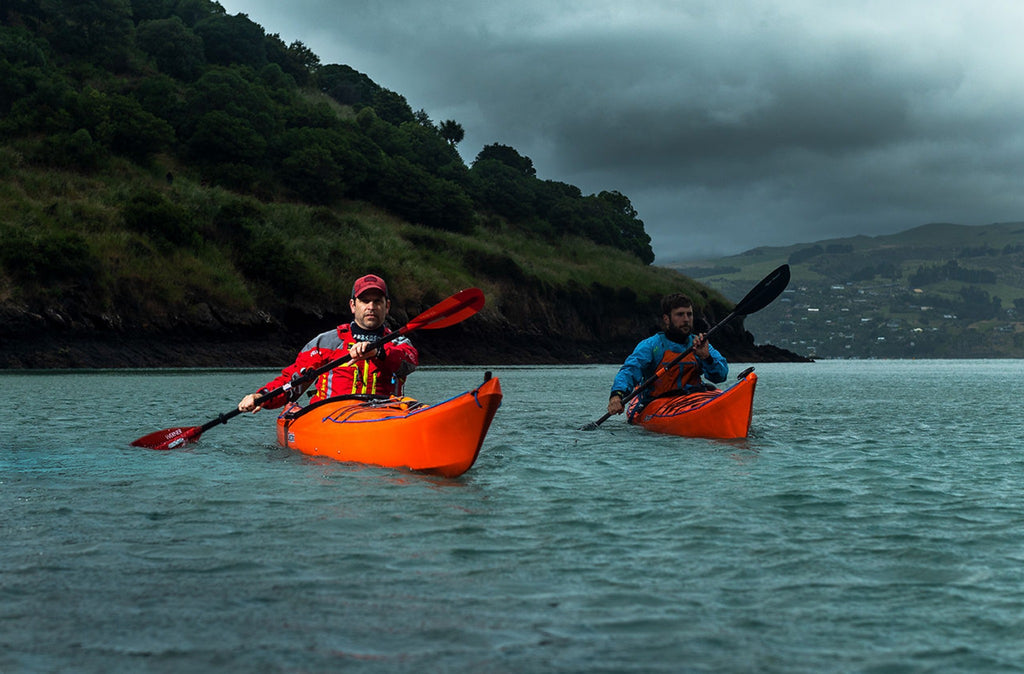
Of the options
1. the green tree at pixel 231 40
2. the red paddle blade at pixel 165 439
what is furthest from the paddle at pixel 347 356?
the green tree at pixel 231 40

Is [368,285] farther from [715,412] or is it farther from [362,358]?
[715,412]

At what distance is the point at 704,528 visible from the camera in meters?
5.36

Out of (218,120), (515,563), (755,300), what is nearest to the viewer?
(515,563)

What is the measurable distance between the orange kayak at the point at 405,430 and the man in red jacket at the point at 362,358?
10.2 inches

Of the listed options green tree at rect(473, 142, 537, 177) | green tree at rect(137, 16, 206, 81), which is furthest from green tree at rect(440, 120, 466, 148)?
green tree at rect(137, 16, 206, 81)

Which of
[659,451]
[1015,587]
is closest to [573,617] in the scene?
[1015,587]

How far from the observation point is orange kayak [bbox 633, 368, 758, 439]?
1092cm

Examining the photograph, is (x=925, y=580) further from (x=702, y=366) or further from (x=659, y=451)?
(x=702, y=366)

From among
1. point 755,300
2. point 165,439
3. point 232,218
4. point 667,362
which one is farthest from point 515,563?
point 232,218

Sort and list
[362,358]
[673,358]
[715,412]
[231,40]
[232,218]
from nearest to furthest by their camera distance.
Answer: [362,358] < [715,412] < [673,358] < [232,218] < [231,40]

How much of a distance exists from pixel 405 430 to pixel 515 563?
3.41 meters

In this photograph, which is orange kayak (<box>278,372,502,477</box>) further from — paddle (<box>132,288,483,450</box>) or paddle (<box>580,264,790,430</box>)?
paddle (<box>580,264,790,430</box>)

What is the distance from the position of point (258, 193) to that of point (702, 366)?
1749 inches

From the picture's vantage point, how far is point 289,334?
4028 centimetres
